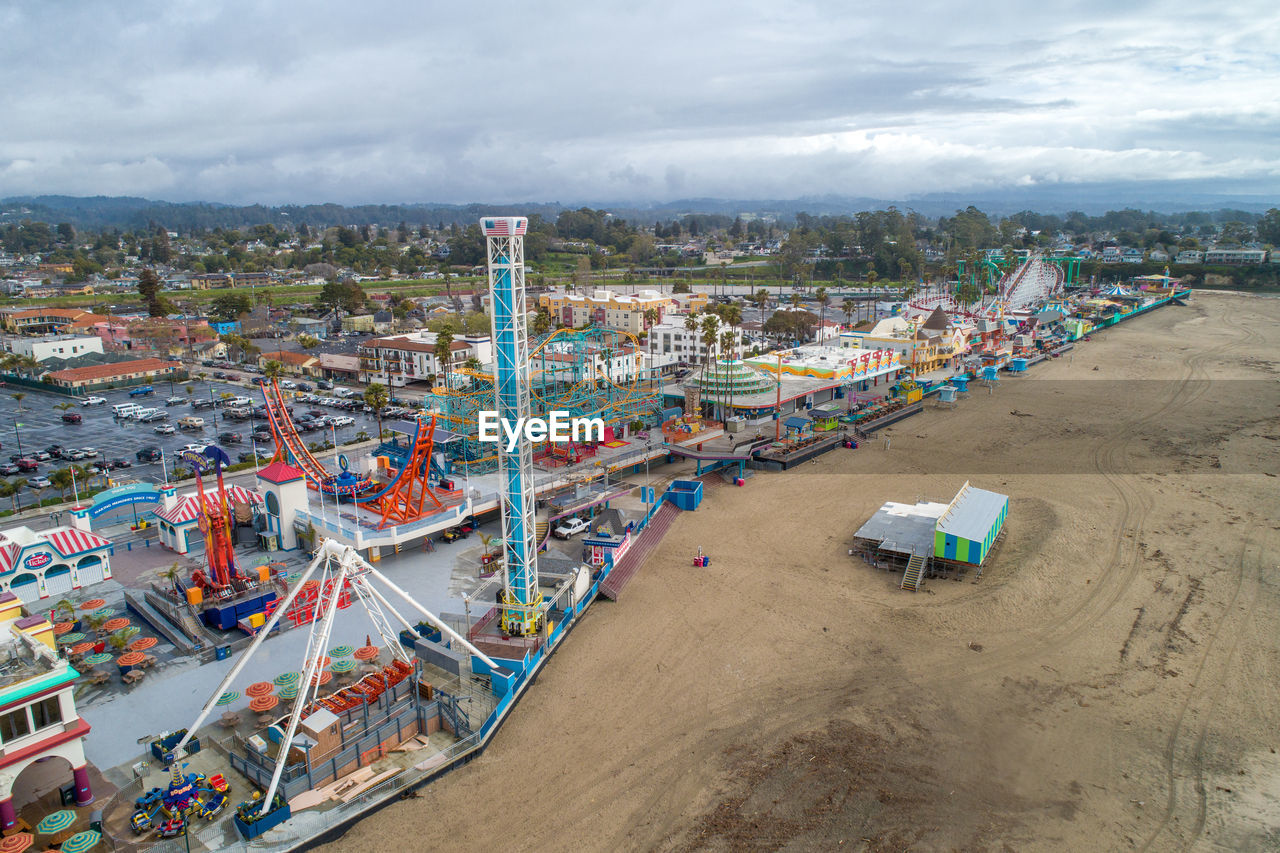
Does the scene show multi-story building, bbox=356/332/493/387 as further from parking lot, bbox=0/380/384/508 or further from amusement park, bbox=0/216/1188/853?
amusement park, bbox=0/216/1188/853

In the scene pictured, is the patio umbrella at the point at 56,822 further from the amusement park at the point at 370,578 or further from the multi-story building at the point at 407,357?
the multi-story building at the point at 407,357

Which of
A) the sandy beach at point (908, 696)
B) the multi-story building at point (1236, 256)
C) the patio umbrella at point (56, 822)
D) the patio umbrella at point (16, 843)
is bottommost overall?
the sandy beach at point (908, 696)

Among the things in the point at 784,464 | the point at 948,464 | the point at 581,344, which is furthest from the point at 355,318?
the point at 948,464

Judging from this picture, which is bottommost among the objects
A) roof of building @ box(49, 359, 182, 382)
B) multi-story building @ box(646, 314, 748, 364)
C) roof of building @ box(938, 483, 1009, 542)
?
roof of building @ box(938, 483, 1009, 542)

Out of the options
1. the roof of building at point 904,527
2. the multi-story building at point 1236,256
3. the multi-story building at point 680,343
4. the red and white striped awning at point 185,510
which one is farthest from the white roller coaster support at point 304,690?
the multi-story building at point 1236,256

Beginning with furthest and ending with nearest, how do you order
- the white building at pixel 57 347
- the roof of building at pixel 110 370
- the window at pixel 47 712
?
the white building at pixel 57 347 < the roof of building at pixel 110 370 < the window at pixel 47 712

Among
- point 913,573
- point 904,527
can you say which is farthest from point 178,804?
point 904,527

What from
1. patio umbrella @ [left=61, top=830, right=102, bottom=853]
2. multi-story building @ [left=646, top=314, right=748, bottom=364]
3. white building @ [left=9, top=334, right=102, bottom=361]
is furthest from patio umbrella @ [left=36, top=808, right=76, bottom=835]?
white building @ [left=9, top=334, right=102, bottom=361]
